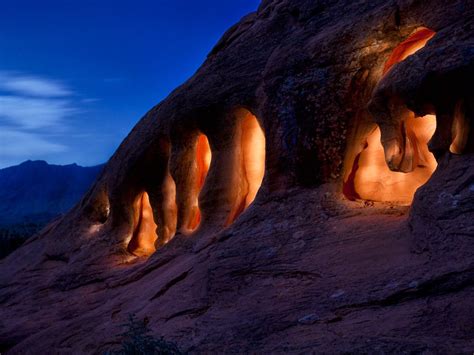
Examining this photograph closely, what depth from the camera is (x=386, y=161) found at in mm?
7098

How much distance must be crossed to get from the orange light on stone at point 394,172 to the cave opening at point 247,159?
8.55 feet

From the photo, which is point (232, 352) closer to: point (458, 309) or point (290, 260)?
point (290, 260)

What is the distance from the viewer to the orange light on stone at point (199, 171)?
11.4 metres

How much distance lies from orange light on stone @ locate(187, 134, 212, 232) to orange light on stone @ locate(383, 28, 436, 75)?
513cm

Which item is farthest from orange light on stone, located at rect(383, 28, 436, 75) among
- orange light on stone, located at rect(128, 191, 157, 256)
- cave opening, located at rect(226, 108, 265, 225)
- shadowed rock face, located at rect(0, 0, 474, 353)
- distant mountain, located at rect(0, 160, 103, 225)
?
distant mountain, located at rect(0, 160, 103, 225)

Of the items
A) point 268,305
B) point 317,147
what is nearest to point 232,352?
point 268,305

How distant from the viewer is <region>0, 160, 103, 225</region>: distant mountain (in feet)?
275

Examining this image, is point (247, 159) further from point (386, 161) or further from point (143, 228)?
point (143, 228)

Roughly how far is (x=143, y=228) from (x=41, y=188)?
274ft

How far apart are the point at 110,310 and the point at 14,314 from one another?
11.7 ft

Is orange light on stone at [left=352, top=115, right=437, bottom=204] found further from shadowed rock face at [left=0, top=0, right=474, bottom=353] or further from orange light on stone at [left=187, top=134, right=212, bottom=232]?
orange light on stone at [left=187, top=134, right=212, bottom=232]

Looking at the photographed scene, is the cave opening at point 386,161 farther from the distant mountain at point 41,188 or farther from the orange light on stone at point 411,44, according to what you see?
the distant mountain at point 41,188

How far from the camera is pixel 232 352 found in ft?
16.2

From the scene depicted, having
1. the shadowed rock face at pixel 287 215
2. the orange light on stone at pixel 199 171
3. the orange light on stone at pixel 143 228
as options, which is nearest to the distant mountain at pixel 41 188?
the orange light on stone at pixel 143 228
